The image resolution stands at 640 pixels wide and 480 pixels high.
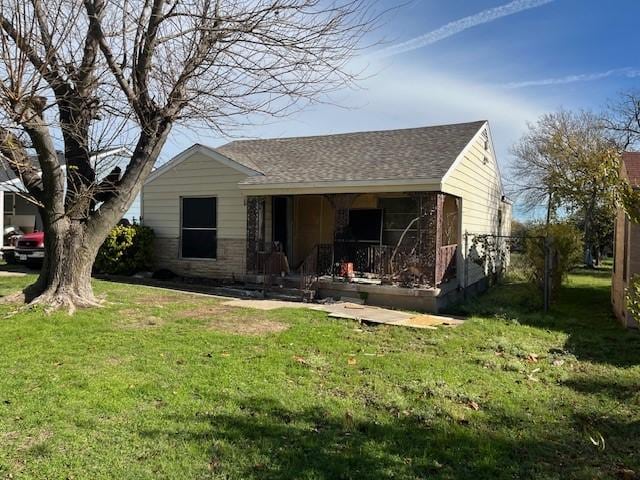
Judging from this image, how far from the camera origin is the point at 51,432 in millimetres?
3883

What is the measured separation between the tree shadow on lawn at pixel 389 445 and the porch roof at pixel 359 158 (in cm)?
677

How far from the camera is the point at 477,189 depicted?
46.8 feet

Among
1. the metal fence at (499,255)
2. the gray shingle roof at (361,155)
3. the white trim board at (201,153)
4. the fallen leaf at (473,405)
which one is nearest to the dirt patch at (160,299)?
the gray shingle roof at (361,155)

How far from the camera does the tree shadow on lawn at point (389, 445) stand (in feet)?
11.6

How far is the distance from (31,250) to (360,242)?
10291mm

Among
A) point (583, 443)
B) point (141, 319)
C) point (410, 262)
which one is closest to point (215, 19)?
point (141, 319)

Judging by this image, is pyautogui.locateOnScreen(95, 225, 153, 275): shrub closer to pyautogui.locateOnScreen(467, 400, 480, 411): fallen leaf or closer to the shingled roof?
pyautogui.locateOnScreen(467, 400, 480, 411): fallen leaf

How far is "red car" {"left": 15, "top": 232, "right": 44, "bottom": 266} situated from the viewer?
51.0 ft

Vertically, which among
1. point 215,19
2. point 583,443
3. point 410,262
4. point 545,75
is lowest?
point 583,443

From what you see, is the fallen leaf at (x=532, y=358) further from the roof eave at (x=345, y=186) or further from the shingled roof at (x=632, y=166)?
the shingled roof at (x=632, y=166)

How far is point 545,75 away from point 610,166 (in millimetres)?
20147

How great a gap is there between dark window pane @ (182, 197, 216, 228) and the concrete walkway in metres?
3.67

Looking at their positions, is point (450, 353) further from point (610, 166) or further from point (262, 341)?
point (610, 166)

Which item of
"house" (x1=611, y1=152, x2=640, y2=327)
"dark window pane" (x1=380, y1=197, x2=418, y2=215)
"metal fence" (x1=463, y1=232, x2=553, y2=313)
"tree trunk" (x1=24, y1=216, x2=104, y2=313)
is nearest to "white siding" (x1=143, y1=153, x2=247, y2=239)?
"dark window pane" (x1=380, y1=197, x2=418, y2=215)
